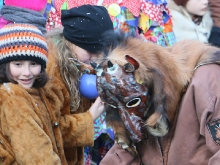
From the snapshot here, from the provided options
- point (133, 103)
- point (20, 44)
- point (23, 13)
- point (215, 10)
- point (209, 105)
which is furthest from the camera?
point (215, 10)

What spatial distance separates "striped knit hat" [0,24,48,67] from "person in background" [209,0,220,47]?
2.14m

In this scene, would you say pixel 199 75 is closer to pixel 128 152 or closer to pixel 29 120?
pixel 128 152

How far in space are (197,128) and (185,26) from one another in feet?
7.92

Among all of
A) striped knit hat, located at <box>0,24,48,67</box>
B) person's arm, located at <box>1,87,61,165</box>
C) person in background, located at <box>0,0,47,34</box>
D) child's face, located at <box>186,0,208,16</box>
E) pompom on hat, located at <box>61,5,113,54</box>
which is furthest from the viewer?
child's face, located at <box>186,0,208,16</box>

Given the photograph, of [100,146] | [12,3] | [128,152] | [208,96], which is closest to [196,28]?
[100,146]

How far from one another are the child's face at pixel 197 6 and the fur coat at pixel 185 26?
0.18 feet

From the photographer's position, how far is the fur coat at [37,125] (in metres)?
3.04

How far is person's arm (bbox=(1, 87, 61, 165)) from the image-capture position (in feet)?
9.97

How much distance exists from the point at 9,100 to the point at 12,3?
1357 millimetres

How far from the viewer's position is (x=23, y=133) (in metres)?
3.04

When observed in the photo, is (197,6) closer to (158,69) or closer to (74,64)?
(74,64)

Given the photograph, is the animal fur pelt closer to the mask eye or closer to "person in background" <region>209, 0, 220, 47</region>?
the mask eye

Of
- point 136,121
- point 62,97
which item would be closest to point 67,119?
point 62,97

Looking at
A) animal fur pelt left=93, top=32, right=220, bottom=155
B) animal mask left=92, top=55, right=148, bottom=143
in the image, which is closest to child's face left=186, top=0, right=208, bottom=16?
animal fur pelt left=93, top=32, right=220, bottom=155
